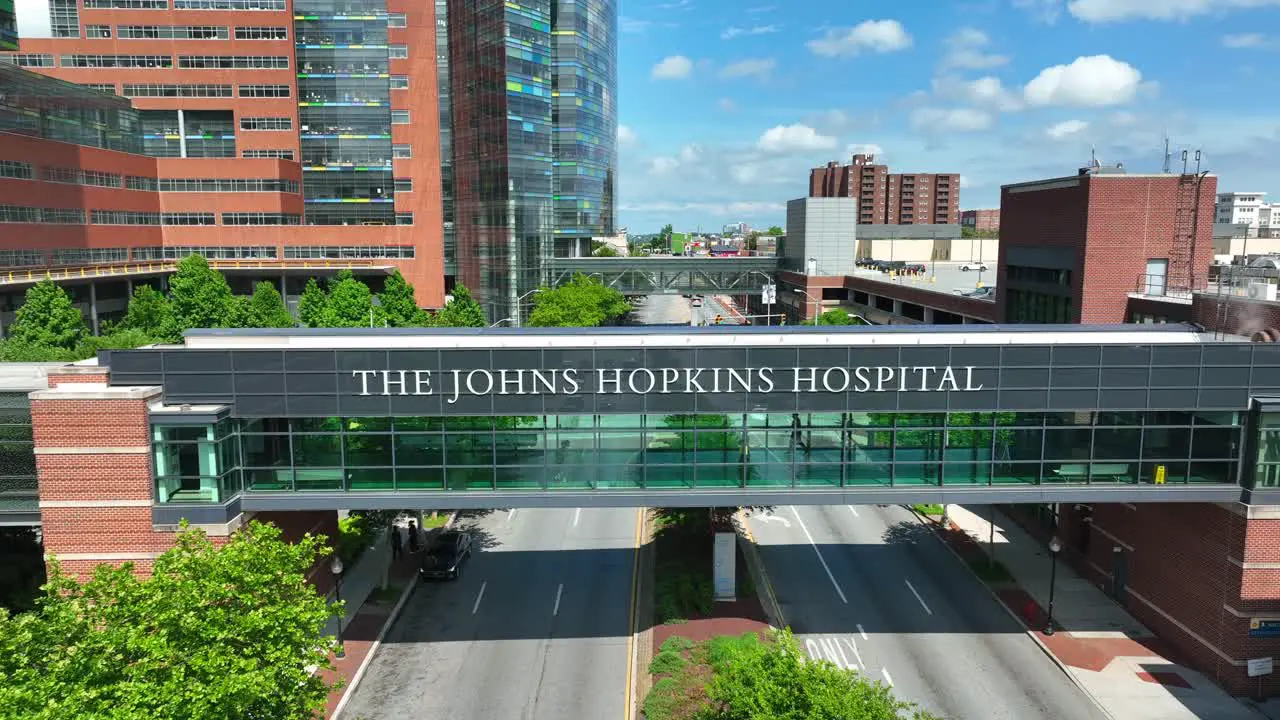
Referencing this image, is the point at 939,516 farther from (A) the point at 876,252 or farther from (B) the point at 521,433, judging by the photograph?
(A) the point at 876,252

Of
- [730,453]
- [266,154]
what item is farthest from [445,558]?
[266,154]

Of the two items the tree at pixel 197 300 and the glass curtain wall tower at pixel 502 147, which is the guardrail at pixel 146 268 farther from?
the glass curtain wall tower at pixel 502 147

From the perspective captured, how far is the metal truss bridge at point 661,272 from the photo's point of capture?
359 feet

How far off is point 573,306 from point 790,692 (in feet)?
235

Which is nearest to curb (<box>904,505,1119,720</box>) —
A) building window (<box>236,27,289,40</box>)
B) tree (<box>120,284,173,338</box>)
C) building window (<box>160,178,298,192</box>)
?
tree (<box>120,284,173,338</box>)

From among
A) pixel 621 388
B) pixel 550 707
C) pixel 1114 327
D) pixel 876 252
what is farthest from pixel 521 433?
pixel 876 252

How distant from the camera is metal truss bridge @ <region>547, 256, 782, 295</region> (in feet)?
359

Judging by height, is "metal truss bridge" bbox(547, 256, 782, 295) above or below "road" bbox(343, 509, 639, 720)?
above

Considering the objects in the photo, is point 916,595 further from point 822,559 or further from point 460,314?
point 460,314

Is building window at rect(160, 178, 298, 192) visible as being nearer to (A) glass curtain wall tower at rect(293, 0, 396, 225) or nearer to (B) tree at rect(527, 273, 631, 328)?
(A) glass curtain wall tower at rect(293, 0, 396, 225)

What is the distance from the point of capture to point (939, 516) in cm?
4422

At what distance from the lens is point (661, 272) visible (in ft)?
362

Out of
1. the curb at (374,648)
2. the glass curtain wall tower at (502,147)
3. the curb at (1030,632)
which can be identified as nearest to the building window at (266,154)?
the glass curtain wall tower at (502,147)

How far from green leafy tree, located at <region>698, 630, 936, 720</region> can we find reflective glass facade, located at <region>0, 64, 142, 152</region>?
267ft
